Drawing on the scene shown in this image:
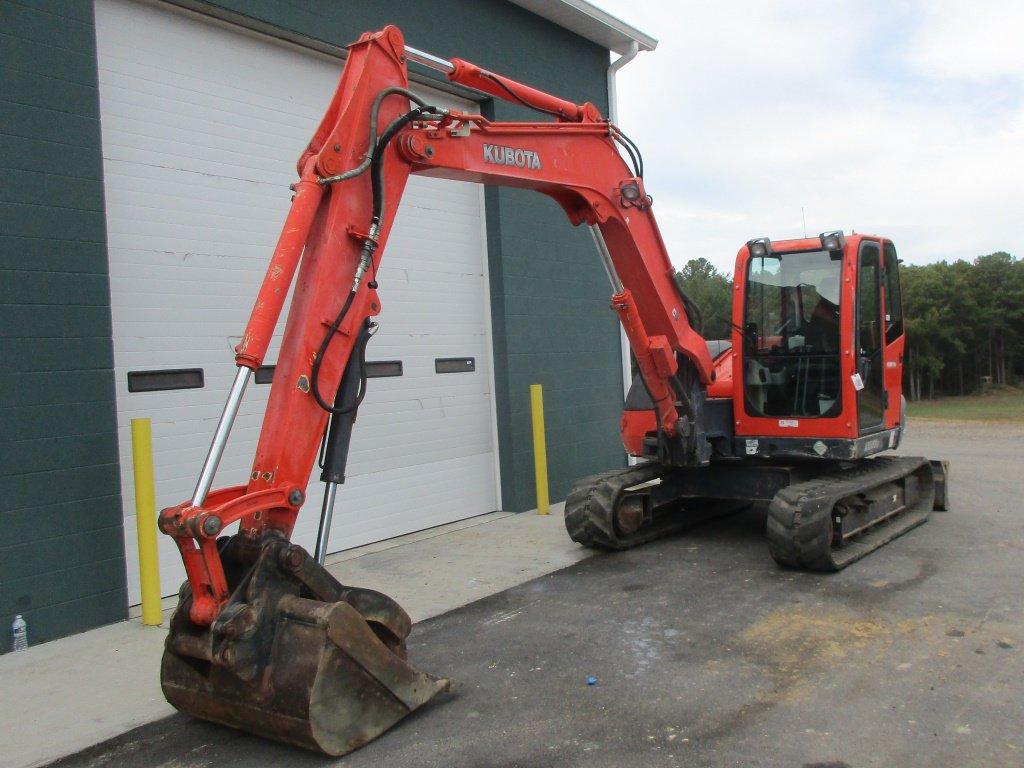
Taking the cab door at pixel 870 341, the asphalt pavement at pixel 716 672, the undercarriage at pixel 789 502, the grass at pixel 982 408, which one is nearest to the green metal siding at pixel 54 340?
the asphalt pavement at pixel 716 672

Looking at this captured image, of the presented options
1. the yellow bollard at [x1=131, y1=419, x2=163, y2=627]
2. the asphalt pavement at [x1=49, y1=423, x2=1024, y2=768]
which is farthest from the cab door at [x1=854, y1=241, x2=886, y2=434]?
the yellow bollard at [x1=131, y1=419, x2=163, y2=627]

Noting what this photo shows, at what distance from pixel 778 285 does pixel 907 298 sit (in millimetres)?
31188

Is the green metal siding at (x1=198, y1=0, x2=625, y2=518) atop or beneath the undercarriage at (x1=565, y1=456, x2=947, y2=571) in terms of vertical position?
atop

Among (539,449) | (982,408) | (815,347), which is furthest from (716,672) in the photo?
(982,408)

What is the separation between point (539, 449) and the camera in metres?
9.53

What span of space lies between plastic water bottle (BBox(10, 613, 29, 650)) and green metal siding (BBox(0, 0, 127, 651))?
0.15ft

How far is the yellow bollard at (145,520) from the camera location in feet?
19.5

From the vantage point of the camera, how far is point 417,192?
912 cm

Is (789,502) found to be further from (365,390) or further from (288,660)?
(288,660)

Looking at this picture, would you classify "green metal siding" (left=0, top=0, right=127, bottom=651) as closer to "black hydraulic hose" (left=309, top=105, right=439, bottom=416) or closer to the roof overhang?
"black hydraulic hose" (left=309, top=105, right=439, bottom=416)

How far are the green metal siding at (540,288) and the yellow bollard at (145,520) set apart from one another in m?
3.31

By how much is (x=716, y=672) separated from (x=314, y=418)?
2.60 meters

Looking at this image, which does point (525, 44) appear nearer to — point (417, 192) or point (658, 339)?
point (417, 192)

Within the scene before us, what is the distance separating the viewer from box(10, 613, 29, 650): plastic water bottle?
5504 millimetres
